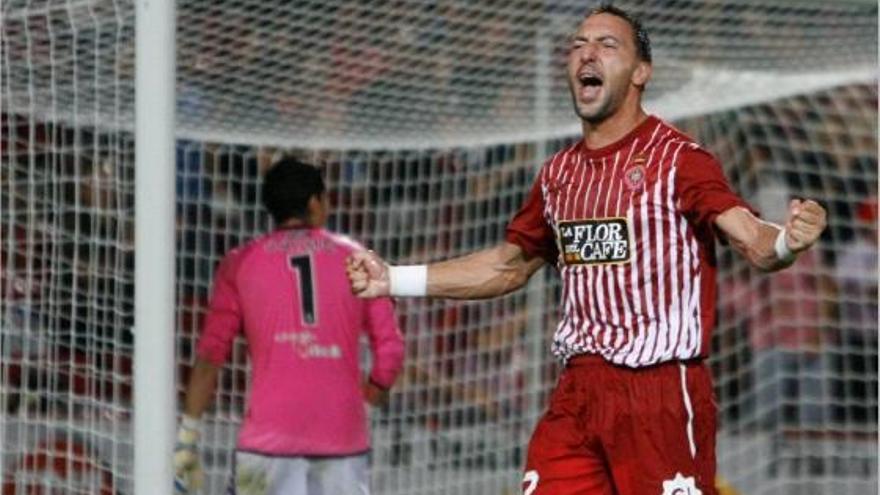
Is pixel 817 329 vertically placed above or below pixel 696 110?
below

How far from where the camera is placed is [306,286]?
7.89 m

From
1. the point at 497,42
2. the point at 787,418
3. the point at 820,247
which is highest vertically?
the point at 497,42

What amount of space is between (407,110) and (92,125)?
2690 millimetres

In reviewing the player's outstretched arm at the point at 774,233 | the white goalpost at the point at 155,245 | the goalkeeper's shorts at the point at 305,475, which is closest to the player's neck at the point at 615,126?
the player's outstretched arm at the point at 774,233

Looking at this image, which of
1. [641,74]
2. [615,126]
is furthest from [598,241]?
[641,74]

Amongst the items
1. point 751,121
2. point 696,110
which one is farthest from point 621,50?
point 751,121

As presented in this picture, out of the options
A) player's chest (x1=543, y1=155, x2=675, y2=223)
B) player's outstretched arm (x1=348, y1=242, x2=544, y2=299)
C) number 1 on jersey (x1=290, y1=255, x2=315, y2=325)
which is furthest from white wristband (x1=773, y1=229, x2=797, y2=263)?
number 1 on jersey (x1=290, y1=255, x2=315, y2=325)

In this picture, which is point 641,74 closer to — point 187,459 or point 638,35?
point 638,35

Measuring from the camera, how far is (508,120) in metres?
11.0

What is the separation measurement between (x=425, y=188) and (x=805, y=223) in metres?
5.96

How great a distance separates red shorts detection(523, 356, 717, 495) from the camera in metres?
5.89

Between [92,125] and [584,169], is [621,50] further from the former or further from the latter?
[92,125]

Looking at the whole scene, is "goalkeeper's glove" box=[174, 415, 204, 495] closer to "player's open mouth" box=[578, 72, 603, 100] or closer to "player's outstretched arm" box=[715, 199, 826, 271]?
"player's open mouth" box=[578, 72, 603, 100]

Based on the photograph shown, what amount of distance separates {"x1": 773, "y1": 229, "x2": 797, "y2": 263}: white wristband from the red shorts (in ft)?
1.74
